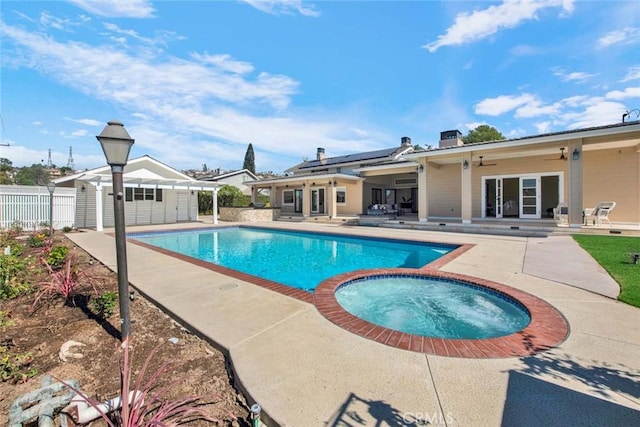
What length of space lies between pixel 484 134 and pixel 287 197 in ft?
96.1

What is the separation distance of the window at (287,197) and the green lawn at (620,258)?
20291 mm

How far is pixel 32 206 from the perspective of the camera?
15.7 meters

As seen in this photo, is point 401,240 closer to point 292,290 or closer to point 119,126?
point 292,290

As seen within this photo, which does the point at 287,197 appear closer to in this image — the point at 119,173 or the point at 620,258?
the point at 620,258

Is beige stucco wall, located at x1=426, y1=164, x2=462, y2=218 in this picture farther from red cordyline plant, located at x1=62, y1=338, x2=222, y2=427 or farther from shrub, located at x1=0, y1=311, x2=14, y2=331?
shrub, located at x1=0, y1=311, x2=14, y2=331

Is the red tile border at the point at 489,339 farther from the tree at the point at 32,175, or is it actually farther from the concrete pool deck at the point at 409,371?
the tree at the point at 32,175

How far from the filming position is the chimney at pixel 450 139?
17.6 metres

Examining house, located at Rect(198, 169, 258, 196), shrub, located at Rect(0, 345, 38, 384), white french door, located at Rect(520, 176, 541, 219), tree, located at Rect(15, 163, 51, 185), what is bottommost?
shrub, located at Rect(0, 345, 38, 384)

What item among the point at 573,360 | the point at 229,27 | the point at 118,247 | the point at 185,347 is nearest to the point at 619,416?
the point at 573,360

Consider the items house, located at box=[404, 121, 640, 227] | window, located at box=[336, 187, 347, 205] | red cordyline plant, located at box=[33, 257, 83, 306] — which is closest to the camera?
red cordyline plant, located at box=[33, 257, 83, 306]

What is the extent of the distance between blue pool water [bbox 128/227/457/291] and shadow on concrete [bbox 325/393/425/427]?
4.53 metres

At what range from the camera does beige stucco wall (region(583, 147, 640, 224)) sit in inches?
498

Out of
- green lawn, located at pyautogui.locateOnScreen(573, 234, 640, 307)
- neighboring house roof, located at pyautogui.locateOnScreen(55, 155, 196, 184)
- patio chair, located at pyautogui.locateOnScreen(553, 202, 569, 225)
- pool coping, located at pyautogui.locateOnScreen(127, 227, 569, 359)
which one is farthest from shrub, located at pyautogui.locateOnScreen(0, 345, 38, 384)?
neighboring house roof, located at pyautogui.locateOnScreen(55, 155, 196, 184)

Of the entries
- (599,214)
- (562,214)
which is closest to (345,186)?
(562,214)
